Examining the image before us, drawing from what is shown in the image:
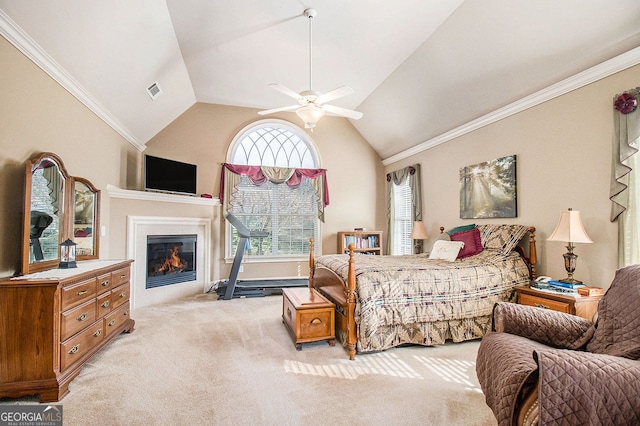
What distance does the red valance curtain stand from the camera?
5.62 m

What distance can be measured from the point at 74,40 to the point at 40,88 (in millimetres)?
503

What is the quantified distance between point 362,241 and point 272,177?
85.4 inches

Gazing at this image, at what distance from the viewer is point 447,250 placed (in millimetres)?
3900

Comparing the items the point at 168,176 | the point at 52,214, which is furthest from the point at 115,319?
the point at 168,176

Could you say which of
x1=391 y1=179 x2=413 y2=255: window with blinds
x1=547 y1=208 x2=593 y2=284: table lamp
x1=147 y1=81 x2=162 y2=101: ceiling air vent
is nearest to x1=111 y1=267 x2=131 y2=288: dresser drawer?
x1=147 y1=81 x2=162 y2=101: ceiling air vent

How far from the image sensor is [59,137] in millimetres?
2871

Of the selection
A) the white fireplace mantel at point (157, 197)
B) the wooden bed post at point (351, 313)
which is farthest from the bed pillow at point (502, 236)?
the white fireplace mantel at point (157, 197)

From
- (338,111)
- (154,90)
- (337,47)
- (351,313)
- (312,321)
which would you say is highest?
(337,47)

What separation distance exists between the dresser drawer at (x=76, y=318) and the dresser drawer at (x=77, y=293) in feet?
0.14

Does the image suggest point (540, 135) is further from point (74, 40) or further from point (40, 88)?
point (40, 88)

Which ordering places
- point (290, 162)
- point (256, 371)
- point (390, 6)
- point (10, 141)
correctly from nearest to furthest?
point (10, 141) → point (256, 371) → point (390, 6) → point (290, 162)

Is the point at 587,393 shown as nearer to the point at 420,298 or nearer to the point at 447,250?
the point at 420,298

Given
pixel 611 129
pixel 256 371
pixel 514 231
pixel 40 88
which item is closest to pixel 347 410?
pixel 256 371

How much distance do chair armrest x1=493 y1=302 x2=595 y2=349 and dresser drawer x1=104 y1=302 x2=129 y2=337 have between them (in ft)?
10.7
